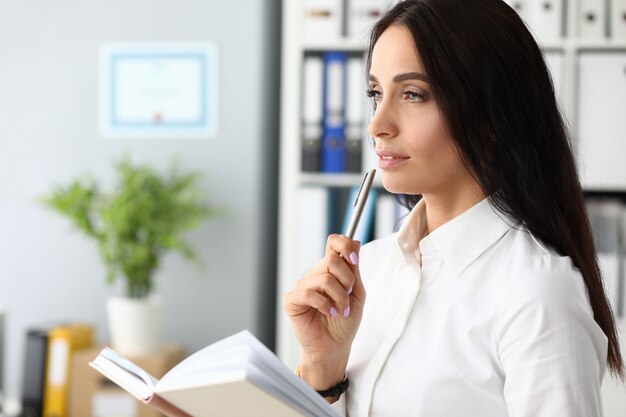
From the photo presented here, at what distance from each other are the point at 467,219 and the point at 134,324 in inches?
81.0

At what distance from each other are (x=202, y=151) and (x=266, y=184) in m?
0.28

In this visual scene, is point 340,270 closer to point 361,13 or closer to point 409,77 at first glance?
point 409,77

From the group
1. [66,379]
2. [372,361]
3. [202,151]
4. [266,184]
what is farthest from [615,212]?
[66,379]

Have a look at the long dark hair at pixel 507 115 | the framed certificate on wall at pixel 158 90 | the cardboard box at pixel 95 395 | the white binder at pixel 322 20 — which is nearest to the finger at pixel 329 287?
the long dark hair at pixel 507 115

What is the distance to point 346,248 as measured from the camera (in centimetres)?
111

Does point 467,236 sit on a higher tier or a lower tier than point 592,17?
lower

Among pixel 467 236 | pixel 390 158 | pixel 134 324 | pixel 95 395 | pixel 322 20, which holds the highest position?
pixel 322 20

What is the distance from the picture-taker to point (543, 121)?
1089 millimetres

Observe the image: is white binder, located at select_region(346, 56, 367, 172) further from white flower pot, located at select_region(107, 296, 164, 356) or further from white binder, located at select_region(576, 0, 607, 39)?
white flower pot, located at select_region(107, 296, 164, 356)

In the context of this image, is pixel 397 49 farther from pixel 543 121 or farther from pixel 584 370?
pixel 584 370

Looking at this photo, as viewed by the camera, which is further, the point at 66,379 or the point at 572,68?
the point at 66,379

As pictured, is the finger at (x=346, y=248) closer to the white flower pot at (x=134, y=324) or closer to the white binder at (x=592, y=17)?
the white binder at (x=592, y=17)

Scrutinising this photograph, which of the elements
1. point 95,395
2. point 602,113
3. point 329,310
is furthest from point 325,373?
point 95,395

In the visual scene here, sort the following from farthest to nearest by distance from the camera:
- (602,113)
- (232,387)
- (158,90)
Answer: (158,90)
(602,113)
(232,387)
